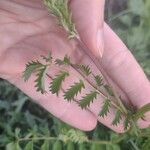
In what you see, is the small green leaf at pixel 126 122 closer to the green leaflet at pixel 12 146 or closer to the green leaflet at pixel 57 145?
the green leaflet at pixel 57 145

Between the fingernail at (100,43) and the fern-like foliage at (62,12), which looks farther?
the fingernail at (100,43)

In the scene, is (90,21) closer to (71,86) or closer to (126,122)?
(71,86)

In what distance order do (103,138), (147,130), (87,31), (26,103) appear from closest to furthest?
1. (87,31)
2. (147,130)
3. (103,138)
4. (26,103)

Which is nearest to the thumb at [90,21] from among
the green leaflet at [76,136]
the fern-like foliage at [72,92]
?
the fern-like foliage at [72,92]

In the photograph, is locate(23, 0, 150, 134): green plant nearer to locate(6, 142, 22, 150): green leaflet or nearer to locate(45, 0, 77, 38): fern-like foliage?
locate(45, 0, 77, 38): fern-like foliage

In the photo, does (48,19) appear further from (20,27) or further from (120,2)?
Answer: (120,2)

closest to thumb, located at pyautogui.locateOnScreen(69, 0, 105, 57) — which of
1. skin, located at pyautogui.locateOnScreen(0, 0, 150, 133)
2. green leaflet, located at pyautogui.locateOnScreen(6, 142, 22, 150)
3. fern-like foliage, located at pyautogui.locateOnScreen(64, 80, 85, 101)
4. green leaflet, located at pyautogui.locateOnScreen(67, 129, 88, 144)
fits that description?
skin, located at pyautogui.locateOnScreen(0, 0, 150, 133)

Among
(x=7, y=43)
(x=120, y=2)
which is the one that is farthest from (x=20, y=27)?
(x=120, y=2)
